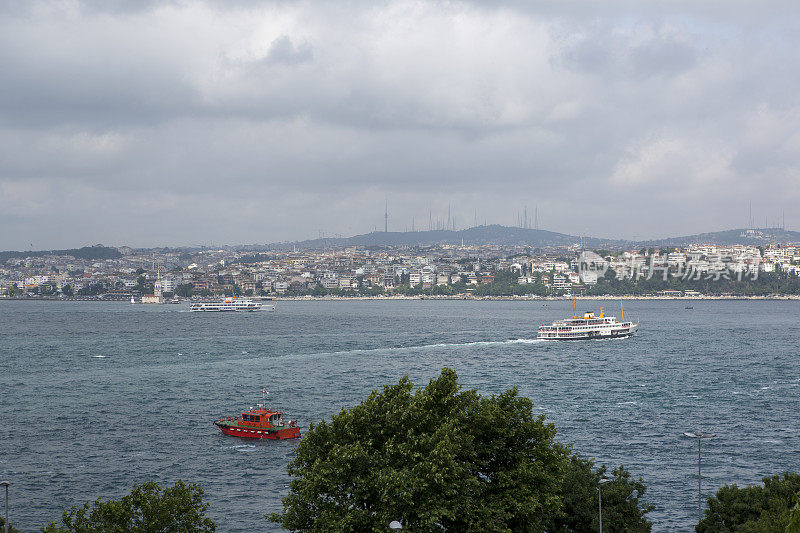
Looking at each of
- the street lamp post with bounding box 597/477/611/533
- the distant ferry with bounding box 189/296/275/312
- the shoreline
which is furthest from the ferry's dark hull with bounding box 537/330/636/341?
the shoreline

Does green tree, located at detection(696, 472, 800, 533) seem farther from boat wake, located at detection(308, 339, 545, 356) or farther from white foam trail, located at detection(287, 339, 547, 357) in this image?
boat wake, located at detection(308, 339, 545, 356)

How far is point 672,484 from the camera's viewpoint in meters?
25.7

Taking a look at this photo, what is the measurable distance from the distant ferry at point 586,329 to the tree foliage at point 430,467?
199 ft

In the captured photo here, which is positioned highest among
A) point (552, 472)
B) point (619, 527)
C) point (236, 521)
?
point (552, 472)

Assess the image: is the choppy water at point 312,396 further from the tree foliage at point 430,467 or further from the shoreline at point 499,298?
the shoreline at point 499,298

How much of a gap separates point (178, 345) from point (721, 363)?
4198 cm

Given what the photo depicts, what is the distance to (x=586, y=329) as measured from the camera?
7800 cm

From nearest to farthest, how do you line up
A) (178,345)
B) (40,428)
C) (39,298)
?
(40,428)
(178,345)
(39,298)

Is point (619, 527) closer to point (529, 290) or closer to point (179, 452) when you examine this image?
point (179, 452)

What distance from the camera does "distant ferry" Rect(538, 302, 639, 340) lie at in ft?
250

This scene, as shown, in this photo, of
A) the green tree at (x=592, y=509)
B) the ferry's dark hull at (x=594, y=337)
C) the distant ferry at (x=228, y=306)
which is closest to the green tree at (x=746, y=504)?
the green tree at (x=592, y=509)

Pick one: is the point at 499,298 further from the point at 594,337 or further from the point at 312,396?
the point at 312,396

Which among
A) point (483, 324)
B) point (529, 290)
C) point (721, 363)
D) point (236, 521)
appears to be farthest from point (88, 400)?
point (529, 290)

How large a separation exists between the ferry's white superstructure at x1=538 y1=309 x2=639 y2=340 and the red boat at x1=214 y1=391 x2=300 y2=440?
4614 centimetres
